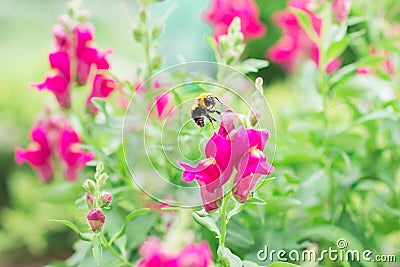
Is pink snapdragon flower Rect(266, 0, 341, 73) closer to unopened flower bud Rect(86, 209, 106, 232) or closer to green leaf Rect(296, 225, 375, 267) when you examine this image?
green leaf Rect(296, 225, 375, 267)

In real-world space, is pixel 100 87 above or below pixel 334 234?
above

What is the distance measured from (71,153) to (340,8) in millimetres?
463

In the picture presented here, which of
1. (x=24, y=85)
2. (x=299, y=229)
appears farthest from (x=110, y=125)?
(x=24, y=85)

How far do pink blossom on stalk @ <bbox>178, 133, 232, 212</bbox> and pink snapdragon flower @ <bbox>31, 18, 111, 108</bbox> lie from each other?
1.14 ft

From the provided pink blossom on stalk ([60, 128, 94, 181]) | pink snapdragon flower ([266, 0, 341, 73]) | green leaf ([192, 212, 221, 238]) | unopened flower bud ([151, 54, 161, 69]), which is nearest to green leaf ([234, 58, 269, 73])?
unopened flower bud ([151, 54, 161, 69])

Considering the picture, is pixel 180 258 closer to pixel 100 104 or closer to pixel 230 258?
pixel 230 258

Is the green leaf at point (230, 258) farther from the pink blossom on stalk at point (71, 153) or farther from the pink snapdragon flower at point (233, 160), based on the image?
the pink blossom on stalk at point (71, 153)

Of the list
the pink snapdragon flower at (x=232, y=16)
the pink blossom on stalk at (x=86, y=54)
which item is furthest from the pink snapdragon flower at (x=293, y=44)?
the pink blossom on stalk at (x=86, y=54)

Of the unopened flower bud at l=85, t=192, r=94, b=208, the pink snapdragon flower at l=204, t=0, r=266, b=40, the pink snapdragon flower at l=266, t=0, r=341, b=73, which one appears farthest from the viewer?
the pink snapdragon flower at l=266, t=0, r=341, b=73

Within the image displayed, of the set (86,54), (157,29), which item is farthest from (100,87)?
(157,29)

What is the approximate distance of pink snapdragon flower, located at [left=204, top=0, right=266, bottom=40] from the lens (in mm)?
1232

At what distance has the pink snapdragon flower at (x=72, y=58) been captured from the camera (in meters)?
0.95

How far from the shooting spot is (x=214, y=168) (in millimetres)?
645

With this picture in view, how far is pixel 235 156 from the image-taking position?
0.64 m
